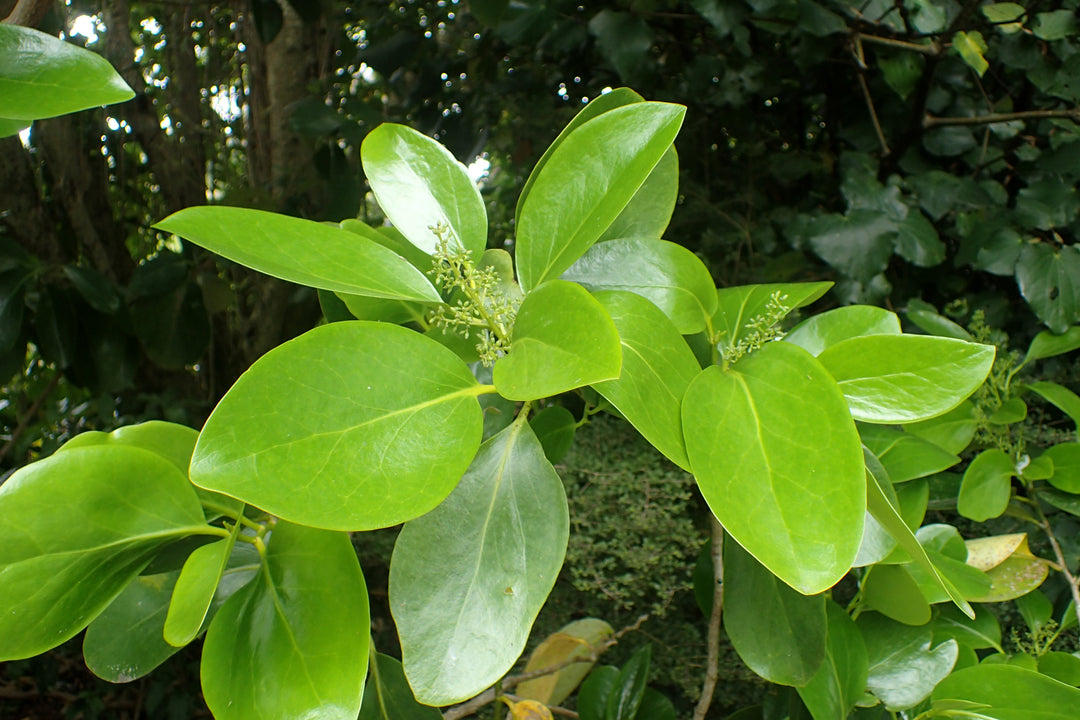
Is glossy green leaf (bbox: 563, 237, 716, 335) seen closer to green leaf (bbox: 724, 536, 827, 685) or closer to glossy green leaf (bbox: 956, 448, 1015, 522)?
green leaf (bbox: 724, 536, 827, 685)

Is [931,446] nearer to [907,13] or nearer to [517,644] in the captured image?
[517,644]

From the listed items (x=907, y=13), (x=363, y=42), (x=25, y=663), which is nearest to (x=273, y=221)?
(x=907, y=13)

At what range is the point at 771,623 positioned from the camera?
0.36 meters

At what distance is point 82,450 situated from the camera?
26 cm

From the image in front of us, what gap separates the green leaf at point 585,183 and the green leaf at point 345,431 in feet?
0.24

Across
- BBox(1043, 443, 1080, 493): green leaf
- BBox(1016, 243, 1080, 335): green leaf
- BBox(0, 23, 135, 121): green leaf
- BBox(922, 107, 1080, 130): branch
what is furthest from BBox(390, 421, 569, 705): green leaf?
BBox(922, 107, 1080, 130): branch

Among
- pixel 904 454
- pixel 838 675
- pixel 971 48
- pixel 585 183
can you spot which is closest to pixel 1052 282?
pixel 971 48

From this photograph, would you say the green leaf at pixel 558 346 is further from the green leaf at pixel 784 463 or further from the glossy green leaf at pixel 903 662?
the glossy green leaf at pixel 903 662

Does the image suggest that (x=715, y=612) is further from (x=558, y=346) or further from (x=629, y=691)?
(x=558, y=346)

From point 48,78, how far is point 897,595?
0.51m

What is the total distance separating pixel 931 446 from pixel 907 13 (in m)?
0.70

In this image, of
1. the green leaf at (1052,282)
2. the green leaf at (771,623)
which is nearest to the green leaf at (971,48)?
the green leaf at (1052,282)

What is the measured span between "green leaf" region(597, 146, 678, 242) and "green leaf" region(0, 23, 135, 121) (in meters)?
0.24

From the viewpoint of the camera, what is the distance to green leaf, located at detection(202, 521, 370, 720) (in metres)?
0.25
